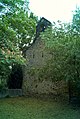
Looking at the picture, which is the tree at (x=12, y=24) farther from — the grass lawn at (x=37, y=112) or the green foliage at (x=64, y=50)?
the green foliage at (x=64, y=50)

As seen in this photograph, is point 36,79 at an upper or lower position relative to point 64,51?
lower

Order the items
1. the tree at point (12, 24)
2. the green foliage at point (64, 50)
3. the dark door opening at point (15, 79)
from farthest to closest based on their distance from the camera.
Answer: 1. the dark door opening at point (15, 79)
2. the green foliage at point (64, 50)
3. the tree at point (12, 24)

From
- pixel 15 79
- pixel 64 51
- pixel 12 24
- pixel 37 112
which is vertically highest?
pixel 12 24

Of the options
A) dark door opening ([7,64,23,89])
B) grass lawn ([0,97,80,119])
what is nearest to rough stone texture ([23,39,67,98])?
dark door opening ([7,64,23,89])

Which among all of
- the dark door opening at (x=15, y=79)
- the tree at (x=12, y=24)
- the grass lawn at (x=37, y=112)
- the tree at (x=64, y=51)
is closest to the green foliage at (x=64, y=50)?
the tree at (x=64, y=51)

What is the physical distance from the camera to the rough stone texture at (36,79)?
21641 millimetres

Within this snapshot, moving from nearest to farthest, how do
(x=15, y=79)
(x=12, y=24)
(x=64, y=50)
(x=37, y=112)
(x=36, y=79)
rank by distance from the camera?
1. (x=12, y=24)
2. (x=37, y=112)
3. (x=64, y=50)
4. (x=36, y=79)
5. (x=15, y=79)

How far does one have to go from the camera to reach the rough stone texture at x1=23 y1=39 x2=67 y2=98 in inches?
852

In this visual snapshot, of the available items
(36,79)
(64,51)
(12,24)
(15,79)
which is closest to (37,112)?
(64,51)

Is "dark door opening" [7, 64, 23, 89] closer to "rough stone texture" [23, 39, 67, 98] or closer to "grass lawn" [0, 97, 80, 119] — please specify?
"rough stone texture" [23, 39, 67, 98]

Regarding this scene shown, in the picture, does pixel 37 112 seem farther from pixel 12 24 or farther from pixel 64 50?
pixel 12 24

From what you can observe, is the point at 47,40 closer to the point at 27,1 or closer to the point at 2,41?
the point at 27,1

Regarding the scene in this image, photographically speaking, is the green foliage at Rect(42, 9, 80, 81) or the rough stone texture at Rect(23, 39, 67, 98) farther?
the rough stone texture at Rect(23, 39, 67, 98)

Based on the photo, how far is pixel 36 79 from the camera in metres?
22.8
